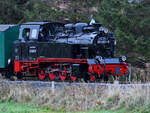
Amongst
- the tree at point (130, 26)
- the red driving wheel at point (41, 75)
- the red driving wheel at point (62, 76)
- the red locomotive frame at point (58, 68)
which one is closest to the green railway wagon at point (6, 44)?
the red locomotive frame at point (58, 68)

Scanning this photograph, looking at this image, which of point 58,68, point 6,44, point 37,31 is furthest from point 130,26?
point 6,44

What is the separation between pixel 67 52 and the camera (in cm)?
1825

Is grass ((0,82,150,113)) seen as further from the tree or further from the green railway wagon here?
the tree

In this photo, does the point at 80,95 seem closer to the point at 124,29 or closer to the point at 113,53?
the point at 113,53

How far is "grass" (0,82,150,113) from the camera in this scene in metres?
11.5

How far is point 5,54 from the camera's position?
20188 millimetres

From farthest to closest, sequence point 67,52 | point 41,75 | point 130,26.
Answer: point 130,26, point 41,75, point 67,52

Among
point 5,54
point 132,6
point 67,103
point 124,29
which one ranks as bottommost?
point 67,103

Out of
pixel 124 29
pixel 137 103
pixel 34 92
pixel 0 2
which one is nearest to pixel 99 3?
pixel 124 29

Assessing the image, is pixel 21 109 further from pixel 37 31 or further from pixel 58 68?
pixel 37 31

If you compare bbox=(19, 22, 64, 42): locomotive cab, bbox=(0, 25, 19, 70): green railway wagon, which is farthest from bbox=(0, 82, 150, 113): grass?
bbox=(0, 25, 19, 70): green railway wagon

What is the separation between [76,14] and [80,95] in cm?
1292

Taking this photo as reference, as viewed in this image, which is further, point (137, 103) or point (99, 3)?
point (99, 3)

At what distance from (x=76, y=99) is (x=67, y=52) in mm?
6030
